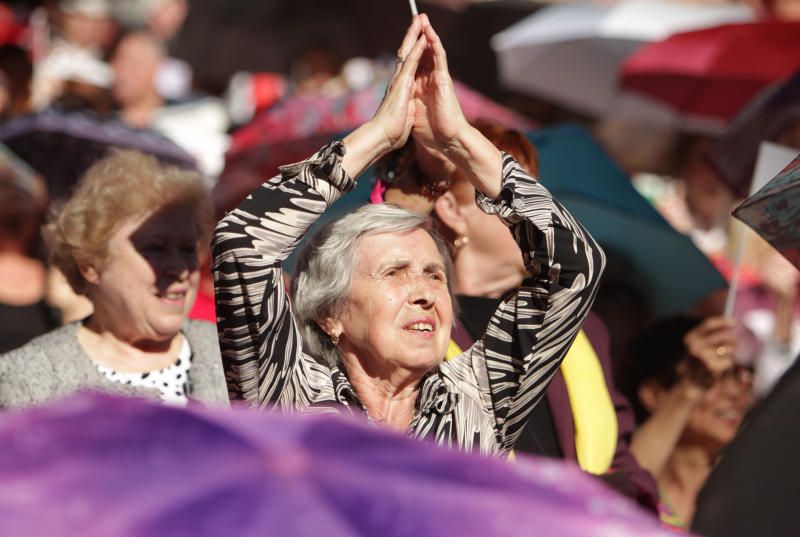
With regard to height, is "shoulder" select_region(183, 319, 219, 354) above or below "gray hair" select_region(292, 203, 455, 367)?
below

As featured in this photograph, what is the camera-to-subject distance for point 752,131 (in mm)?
6102

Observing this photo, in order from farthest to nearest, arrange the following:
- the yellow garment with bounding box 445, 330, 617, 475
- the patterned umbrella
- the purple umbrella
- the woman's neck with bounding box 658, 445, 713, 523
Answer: the woman's neck with bounding box 658, 445, 713, 523 → the yellow garment with bounding box 445, 330, 617, 475 → the patterned umbrella → the purple umbrella

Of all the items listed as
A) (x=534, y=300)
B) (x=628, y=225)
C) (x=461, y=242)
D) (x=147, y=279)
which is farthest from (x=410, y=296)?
(x=628, y=225)

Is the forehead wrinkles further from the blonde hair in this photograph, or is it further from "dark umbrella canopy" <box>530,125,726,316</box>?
"dark umbrella canopy" <box>530,125,726,316</box>

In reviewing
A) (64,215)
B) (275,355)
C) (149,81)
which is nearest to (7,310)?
(64,215)

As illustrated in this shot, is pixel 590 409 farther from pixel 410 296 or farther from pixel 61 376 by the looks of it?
pixel 61 376

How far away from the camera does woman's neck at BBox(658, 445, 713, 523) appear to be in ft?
17.0

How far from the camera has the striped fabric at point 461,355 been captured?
3018 mm

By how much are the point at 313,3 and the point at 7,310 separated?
14.7ft

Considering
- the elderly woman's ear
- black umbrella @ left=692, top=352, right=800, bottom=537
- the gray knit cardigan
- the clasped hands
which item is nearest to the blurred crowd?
the gray knit cardigan

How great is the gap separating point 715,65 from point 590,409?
408 cm

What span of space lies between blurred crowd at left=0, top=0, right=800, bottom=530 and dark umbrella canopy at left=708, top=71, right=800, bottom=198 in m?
0.03

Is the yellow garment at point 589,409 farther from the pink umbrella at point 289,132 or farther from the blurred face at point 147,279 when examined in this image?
the pink umbrella at point 289,132

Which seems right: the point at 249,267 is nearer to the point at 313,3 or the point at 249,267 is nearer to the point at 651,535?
the point at 651,535
